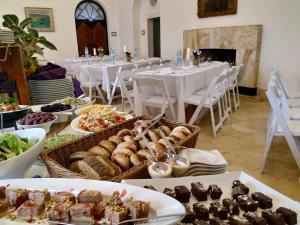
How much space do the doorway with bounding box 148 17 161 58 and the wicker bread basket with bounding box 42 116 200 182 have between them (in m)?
6.64

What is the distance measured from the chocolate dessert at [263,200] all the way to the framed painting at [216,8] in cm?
477

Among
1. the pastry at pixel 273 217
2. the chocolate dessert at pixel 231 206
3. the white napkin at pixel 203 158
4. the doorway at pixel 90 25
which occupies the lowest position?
the chocolate dessert at pixel 231 206

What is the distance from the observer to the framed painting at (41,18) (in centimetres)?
613

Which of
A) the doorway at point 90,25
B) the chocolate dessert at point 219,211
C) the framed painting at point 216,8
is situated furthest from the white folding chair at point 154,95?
the doorway at point 90,25

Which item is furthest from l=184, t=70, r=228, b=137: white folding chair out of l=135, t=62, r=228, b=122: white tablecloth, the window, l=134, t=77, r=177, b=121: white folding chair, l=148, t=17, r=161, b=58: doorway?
the window

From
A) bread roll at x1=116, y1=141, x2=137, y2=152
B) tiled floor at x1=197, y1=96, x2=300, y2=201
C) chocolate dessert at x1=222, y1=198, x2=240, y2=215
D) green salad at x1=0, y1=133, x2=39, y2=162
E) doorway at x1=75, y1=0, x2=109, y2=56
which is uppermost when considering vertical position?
doorway at x1=75, y1=0, x2=109, y2=56

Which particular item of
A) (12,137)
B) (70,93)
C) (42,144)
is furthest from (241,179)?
(70,93)

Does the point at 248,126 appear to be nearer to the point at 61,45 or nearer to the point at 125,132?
the point at 125,132

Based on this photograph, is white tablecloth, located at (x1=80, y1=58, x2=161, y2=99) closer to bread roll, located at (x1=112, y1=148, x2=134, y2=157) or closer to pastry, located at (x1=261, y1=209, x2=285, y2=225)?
bread roll, located at (x1=112, y1=148, x2=134, y2=157)

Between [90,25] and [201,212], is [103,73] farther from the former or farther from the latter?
[90,25]

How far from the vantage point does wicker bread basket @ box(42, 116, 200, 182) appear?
639 mm

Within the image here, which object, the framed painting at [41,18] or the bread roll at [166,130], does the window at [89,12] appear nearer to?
the framed painting at [41,18]

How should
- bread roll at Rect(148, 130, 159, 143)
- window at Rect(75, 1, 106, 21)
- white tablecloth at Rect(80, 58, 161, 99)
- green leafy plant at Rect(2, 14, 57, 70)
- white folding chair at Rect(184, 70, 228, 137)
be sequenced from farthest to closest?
window at Rect(75, 1, 106, 21) < white tablecloth at Rect(80, 58, 161, 99) < white folding chair at Rect(184, 70, 228, 137) < green leafy plant at Rect(2, 14, 57, 70) < bread roll at Rect(148, 130, 159, 143)

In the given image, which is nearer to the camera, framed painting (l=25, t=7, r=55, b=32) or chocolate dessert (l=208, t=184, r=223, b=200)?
A: chocolate dessert (l=208, t=184, r=223, b=200)
